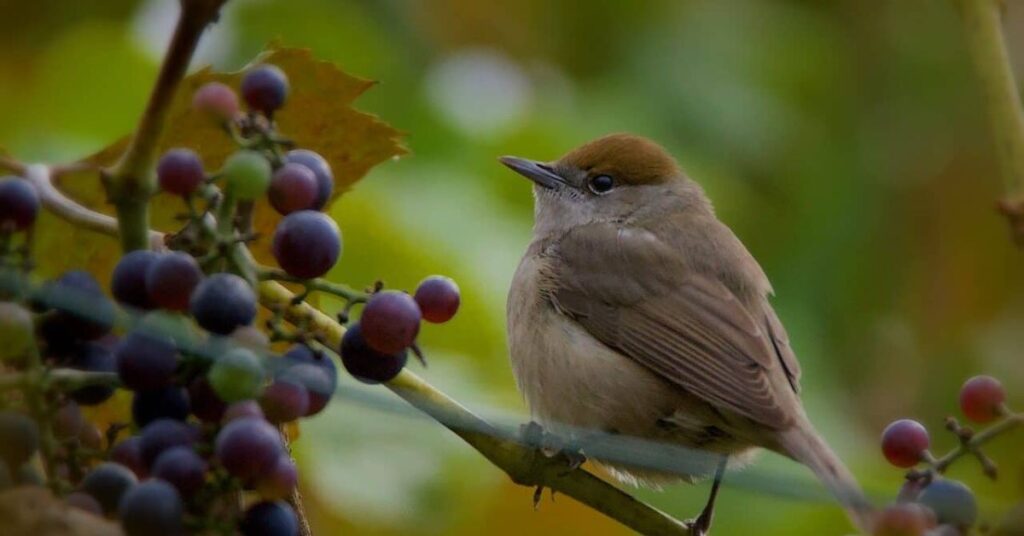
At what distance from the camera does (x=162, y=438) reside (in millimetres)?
1662

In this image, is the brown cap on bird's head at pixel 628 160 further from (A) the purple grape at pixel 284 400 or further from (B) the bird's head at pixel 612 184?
(A) the purple grape at pixel 284 400

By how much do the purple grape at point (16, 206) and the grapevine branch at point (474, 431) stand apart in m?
0.10

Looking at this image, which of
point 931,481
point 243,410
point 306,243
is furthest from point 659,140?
point 243,410

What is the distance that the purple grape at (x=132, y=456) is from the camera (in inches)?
66.0

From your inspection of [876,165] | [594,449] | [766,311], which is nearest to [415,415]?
[594,449]

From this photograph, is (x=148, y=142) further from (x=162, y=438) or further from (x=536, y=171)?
(x=536, y=171)

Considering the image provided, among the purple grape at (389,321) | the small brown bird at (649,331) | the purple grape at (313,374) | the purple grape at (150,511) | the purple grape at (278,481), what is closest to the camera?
the purple grape at (150,511)

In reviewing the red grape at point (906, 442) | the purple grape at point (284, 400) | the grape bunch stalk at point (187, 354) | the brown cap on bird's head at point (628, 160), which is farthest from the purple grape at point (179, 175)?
the brown cap on bird's head at point (628, 160)

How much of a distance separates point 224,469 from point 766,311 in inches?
96.2

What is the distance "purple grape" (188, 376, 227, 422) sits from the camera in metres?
1.71

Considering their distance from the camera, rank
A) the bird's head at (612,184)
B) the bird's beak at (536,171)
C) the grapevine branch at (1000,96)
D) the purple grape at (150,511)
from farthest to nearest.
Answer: the bird's head at (612,184)
the bird's beak at (536,171)
the grapevine branch at (1000,96)
the purple grape at (150,511)

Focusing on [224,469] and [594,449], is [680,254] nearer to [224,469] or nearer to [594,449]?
[594,449]

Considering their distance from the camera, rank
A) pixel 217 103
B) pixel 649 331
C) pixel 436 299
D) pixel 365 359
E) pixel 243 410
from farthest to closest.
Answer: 1. pixel 649 331
2. pixel 436 299
3. pixel 365 359
4. pixel 217 103
5. pixel 243 410

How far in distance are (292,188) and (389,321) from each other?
0.19 metres
